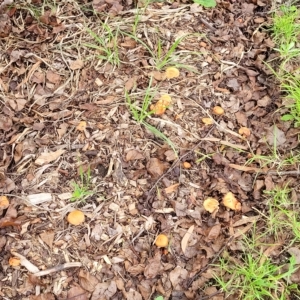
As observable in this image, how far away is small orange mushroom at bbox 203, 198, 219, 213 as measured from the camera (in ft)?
8.24

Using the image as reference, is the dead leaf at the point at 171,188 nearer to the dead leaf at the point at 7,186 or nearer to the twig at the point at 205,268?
the twig at the point at 205,268

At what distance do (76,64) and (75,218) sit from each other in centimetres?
106

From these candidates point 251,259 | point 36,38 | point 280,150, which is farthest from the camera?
point 36,38

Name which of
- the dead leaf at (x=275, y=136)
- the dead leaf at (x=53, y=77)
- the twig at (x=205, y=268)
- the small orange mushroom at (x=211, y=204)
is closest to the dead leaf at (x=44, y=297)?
the twig at (x=205, y=268)

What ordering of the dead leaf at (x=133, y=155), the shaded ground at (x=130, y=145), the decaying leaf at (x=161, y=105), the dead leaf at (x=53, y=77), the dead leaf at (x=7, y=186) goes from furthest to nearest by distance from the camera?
1. the dead leaf at (x=53, y=77)
2. the decaying leaf at (x=161, y=105)
3. the dead leaf at (x=133, y=155)
4. the dead leaf at (x=7, y=186)
5. the shaded ground at (x=130, y=145)

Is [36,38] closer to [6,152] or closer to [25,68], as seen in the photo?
[25,68]

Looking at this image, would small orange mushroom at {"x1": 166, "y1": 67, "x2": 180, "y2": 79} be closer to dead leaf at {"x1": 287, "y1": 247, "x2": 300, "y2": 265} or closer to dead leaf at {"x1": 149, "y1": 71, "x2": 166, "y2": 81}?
dead leaf at {"x1": 149, "y1": 71, "x2": 166, "y2": 81}

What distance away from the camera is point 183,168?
2.63m

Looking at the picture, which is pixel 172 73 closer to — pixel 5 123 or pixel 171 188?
pixel 171 188

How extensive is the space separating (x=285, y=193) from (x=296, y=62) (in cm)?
101

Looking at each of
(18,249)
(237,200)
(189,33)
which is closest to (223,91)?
(189,33)

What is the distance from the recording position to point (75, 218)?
240 cm

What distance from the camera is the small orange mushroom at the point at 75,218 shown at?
2404 mm

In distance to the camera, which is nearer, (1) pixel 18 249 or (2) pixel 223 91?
(1) pixel 18 249
